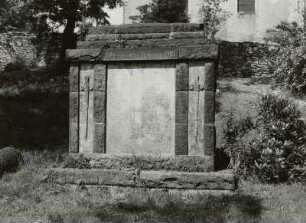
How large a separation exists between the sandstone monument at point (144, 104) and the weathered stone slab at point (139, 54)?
17 millimetres

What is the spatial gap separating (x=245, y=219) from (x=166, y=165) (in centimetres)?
196

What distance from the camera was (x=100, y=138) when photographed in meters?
8.15

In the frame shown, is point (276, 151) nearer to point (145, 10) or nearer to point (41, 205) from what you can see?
point (41, 205)

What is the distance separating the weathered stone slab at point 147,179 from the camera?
746 centimetres

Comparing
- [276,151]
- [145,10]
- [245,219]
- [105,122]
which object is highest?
[145,10]

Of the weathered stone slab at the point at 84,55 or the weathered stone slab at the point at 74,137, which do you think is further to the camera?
the weathered stone slab at the point at 74,137

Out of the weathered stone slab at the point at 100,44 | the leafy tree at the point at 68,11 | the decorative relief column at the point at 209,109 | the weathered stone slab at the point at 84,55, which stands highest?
the leafy tree at the point at 68,11

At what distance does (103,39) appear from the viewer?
8.32 metres

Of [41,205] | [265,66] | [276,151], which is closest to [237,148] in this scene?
[276,151]

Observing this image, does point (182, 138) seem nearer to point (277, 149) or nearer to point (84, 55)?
point (277, 149)

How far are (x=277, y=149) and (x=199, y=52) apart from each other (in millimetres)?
2370

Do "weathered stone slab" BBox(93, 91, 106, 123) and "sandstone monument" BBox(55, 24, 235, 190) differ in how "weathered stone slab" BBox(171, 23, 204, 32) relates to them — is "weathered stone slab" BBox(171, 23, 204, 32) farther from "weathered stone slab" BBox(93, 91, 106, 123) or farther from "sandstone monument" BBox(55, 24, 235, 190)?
"weathered stone slab" BBox(93, 91, 106, 123)

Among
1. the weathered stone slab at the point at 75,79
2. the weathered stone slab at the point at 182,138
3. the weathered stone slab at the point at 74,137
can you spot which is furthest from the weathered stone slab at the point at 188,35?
the weathered stone slab at the point at 74,137

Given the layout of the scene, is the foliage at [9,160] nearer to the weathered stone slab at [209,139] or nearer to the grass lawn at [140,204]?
the grass lawn at [140,204]
